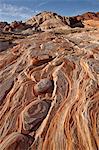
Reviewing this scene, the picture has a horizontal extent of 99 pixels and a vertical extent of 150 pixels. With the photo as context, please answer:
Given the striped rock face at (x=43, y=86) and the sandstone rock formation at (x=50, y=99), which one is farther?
the striped rock face at (x=43, y=86)

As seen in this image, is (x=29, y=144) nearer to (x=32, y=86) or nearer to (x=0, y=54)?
(x=32, y=86)

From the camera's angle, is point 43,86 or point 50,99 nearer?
point 50,99

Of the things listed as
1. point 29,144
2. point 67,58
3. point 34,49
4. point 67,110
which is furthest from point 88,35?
point 29,144

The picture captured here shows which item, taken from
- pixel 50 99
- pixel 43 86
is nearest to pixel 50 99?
pixel 50 99

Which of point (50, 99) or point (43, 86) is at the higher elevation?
point (43, 86)

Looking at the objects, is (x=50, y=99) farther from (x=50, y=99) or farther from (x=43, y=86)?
(x=43, y=86)

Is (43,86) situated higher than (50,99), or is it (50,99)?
(43,86)

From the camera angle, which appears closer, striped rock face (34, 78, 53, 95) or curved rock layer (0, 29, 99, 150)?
curved rock layer (0, 29, 99, 150)

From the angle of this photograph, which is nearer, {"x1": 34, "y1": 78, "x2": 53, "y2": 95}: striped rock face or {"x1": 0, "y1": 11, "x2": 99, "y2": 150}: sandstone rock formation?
{"x1": 0, "y1": 11, "x2": 99, "y2": 150}: sandstone rock formation
